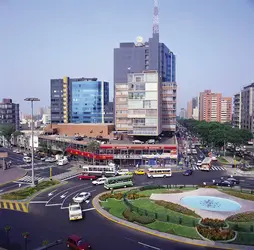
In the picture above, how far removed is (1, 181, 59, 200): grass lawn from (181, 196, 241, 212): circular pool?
77.3 ft

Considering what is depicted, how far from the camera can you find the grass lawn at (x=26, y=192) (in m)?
41.0

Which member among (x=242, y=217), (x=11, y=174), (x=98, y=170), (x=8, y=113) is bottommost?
(x=11, y=174)

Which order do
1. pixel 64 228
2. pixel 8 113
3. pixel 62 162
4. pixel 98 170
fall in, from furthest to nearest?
pixel 8 113 → pixel 62 162 → pixel 98 170 → pixel 64 228

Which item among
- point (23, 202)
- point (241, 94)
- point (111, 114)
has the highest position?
point (241, 94)

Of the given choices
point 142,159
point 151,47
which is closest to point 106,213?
point 142,159

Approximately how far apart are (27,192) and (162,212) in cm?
2252

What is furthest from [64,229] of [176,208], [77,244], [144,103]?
[144,103]

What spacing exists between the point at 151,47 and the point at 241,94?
50.9m

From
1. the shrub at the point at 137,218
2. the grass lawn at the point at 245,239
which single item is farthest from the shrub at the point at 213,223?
the shrub at the point at 137,218

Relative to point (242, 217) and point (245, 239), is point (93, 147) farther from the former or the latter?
point (245, 239)

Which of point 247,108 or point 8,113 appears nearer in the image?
point 247,108

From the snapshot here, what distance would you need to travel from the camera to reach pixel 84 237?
27359 mm

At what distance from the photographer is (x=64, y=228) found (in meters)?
29.8

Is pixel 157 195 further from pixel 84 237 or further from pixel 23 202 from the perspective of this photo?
pixel 23 202
